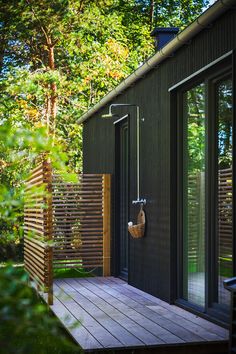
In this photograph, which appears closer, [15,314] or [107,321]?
[15,314]

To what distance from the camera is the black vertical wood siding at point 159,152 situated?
5664mm

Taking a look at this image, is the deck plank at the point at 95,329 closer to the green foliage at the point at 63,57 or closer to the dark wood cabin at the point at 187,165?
the dark wood cabin at the point at 187,165

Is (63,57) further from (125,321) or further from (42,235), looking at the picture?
(125,321)

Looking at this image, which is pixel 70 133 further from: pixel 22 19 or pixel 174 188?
pixel 174 188

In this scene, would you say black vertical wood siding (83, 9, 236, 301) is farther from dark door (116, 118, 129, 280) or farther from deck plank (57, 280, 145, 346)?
deck plank (57, 280, 145, 346)

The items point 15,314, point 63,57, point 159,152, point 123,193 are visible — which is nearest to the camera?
point 15,314

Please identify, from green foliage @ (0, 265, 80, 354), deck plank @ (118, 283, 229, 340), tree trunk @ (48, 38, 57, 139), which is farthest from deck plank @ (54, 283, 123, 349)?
tree trunk @ (48, 38, 57, 139)

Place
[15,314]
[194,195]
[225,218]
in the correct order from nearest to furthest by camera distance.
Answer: [15,314] → [225,218] → [194,195]

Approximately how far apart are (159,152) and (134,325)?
7.41ft

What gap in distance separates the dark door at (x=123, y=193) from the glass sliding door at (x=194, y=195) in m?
2.66

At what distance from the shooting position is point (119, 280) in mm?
8930

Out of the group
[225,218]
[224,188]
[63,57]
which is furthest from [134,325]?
[63,57]

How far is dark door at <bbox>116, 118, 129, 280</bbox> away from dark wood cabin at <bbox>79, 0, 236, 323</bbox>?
49 millimetres

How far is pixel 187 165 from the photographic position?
6.27 m
